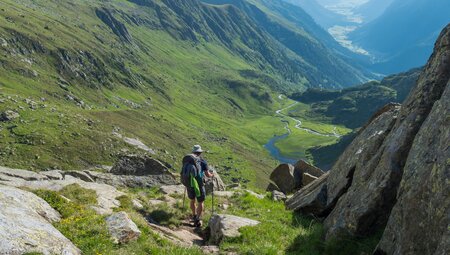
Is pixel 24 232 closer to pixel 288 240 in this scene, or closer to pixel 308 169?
pixel 288 240

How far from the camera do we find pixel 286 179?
1480 inches

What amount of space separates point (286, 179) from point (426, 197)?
25451mm

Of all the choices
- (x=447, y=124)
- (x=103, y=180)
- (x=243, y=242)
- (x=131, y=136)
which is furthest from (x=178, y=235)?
(x=131, y=136)

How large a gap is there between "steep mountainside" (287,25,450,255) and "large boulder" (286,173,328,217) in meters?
0.06

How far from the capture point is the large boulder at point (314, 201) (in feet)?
71.1

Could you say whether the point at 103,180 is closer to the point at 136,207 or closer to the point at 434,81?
the point at 136,207

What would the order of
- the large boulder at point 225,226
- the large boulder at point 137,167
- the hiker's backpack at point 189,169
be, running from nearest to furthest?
1. the large boulder at point 225,226
2. the hiker's backpack at point 189,169
3. the large boulder at point 137,167

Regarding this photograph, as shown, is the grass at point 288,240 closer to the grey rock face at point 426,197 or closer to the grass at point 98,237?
the grey rock face at point 426,197

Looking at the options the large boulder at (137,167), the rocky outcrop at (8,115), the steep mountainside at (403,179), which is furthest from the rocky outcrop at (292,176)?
the rocky outcrop at (8,115)

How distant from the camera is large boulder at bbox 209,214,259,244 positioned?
61.3 feet

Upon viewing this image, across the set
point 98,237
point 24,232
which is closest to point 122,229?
point 98,237

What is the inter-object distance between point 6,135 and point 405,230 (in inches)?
5379

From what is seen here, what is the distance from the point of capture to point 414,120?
16547 mm

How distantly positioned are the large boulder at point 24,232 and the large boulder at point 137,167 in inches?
875
